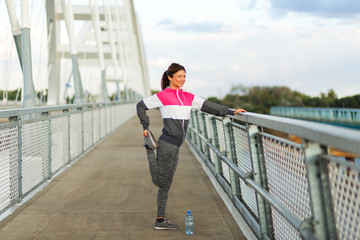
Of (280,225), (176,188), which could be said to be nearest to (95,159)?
(176,188)

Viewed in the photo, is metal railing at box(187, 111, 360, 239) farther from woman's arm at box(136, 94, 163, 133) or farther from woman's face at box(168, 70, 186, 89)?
woman's arm at box(136, 94, 163, 133)

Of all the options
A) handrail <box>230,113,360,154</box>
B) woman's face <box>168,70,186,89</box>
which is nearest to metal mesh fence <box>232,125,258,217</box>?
woman's face <box>168,70,186,89</box>

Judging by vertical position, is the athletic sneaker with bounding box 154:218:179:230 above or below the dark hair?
below

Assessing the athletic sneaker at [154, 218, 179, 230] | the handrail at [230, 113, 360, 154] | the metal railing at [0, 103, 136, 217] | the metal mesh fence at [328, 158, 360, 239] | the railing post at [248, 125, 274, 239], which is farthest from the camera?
the metal railing at [0, 103, 136, 217]

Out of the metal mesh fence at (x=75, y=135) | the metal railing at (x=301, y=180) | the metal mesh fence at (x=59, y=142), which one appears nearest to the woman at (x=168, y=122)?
the metal railing at (x=301, y=180)

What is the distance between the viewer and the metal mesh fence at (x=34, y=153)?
5.68 m

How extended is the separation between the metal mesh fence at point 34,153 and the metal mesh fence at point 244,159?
266 centimetres

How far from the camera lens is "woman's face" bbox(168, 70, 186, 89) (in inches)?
168

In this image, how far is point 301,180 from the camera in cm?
282

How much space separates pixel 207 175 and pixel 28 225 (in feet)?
11.9

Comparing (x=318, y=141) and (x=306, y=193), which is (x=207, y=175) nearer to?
(x=306, y=193)

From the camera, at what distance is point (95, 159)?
9.75 m

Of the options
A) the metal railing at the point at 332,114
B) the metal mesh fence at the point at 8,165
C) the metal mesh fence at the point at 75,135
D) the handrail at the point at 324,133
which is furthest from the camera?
the metal railing at the point at 332,114

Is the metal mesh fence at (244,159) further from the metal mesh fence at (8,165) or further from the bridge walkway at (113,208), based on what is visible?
the metal mesh fence at (8,165)
